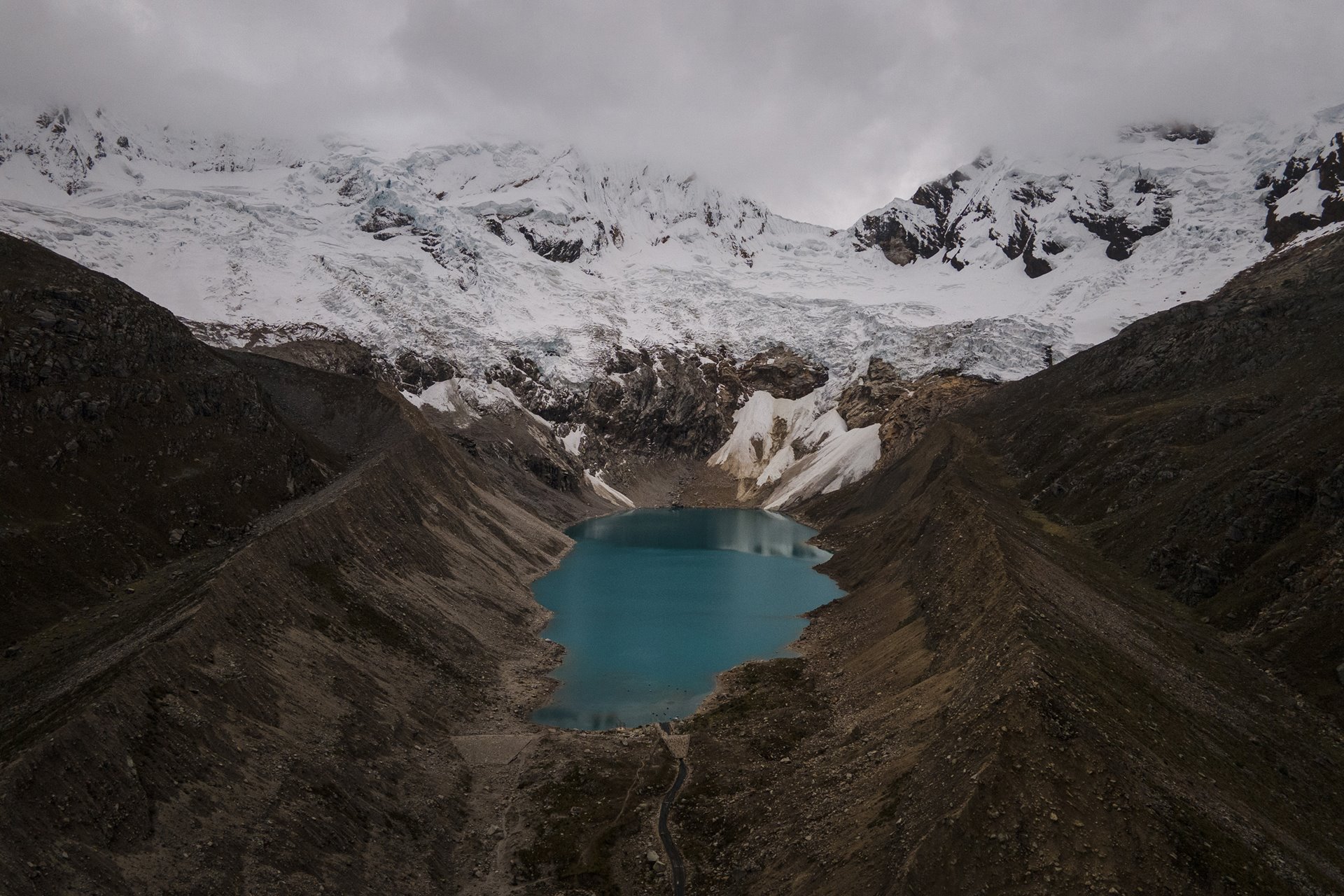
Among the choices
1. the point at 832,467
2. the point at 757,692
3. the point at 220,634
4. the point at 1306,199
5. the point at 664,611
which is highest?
the point at 1306,199

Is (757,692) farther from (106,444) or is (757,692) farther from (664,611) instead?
(106,444)

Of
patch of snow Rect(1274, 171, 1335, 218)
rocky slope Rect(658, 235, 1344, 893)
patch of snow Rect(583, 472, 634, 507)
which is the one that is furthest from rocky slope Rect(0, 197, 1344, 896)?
patch of snow Rect(1274, 171, 1335, 218)

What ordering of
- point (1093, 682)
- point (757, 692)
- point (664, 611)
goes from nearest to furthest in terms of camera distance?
point (1093, 682) → point (757, 692) → point (664, 611)

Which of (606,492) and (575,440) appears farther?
(575,440)

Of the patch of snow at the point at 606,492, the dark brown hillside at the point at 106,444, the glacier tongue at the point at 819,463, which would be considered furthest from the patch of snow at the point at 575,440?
the dark brown hillside at the point at 106,444

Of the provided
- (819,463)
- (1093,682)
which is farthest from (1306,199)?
(1093,682)

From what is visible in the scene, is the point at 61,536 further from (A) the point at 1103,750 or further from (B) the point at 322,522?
(A) the point at 1103,750

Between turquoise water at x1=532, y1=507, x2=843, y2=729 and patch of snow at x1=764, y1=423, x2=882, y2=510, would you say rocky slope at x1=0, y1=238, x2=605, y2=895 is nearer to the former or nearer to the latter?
turquoise water at x1=532, y1=507, x2=843, y2=729
